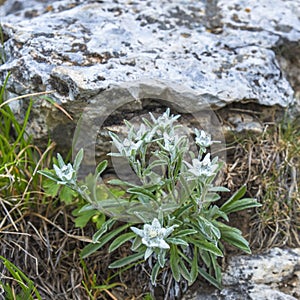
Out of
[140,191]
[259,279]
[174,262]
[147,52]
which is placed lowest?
[259,279]

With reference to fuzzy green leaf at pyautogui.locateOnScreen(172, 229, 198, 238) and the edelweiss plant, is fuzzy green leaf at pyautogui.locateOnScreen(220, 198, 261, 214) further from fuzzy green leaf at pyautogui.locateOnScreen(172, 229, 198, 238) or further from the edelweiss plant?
fuzzy green leaf at pyautogui.locateOnScreen(172, 229, 198, 238)

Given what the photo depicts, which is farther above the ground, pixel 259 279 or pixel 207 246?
pixel 207 246

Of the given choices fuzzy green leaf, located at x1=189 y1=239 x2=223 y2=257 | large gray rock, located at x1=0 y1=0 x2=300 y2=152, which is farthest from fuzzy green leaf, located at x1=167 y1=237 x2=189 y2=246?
large gray rock, located at x1=0 y1=0 x2=300 y2=152

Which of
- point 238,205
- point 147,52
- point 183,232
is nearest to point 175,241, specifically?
point 183,232

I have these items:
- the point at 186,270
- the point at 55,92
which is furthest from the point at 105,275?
the point at 55,92

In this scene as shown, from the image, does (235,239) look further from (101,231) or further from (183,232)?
(101,231)
